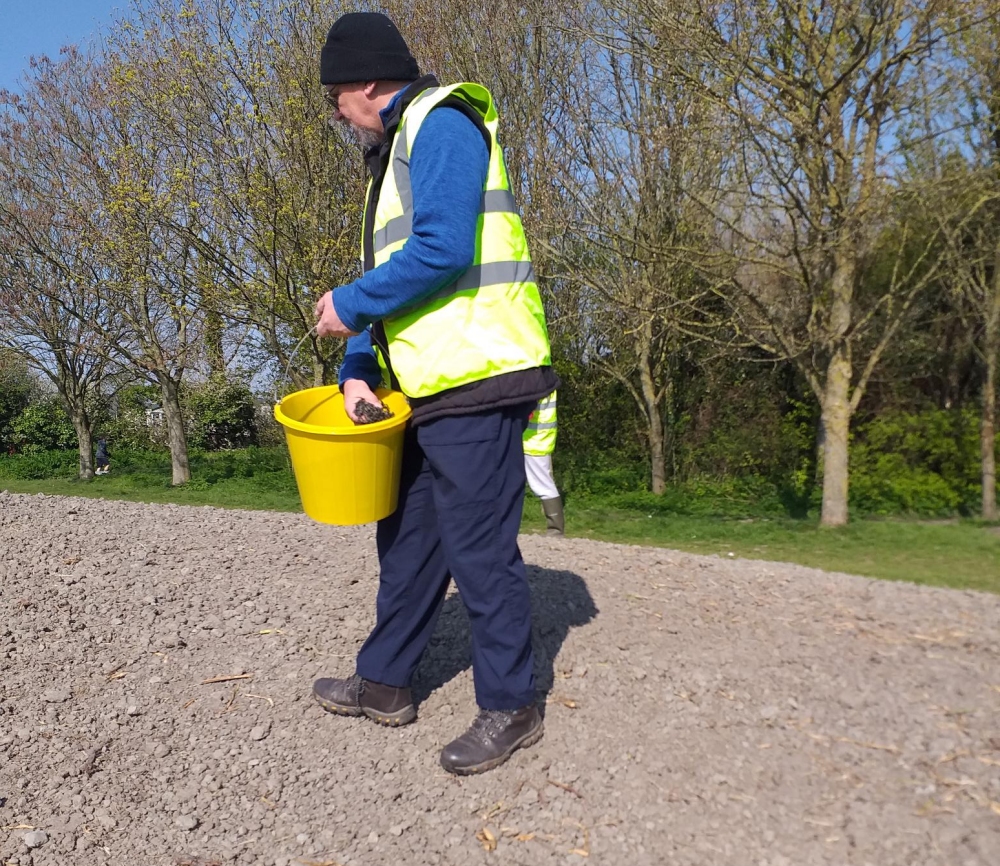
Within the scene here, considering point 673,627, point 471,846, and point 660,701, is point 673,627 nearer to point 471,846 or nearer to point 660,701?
point 660,701

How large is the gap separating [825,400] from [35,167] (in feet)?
43.5

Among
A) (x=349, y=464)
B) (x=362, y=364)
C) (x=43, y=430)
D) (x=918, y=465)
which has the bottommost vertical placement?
(x=43, y=430)

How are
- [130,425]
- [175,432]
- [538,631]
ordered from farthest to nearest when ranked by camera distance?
[130,425] → [175,432] → [538,631]

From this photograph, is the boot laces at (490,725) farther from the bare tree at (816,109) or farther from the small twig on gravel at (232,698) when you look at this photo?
the bare tree at (816,109)

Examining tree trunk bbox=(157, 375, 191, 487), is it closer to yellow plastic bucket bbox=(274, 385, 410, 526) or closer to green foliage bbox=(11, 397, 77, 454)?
green foliage bbox=(11, 397, 77, 454)

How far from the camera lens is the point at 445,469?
8.80 feet

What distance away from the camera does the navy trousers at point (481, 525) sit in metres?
2.66

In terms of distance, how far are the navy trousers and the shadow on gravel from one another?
1.43 ft

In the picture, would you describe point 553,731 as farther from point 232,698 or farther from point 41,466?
point 41,466

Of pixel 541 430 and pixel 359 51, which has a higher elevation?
pixel 359 51

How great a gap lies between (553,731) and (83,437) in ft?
55.2

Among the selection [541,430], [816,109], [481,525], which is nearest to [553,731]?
[481,525]

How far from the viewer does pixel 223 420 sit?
71.8ft

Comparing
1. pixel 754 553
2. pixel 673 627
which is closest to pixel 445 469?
pixel 673 627
